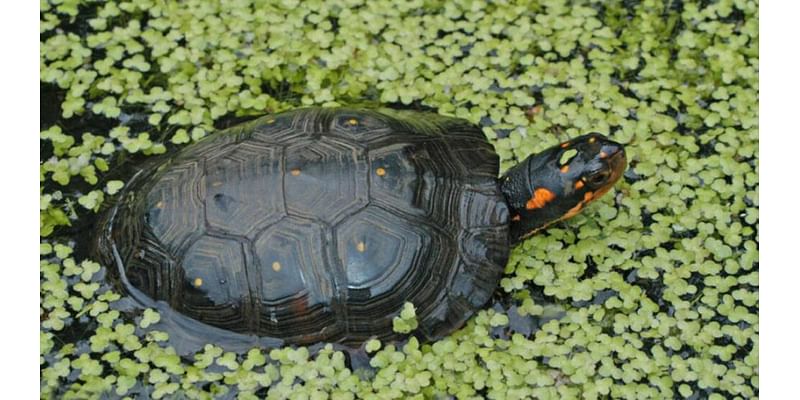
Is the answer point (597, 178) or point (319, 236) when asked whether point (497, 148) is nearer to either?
point (597, 178)

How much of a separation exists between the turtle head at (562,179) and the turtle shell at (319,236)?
0.10 m

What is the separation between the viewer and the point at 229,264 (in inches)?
140

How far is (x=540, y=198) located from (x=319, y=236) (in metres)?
0.89

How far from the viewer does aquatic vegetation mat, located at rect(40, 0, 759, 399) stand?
11.9ft

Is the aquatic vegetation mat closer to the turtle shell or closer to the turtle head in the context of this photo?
the turtle shell

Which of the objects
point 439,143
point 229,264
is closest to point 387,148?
point 439,143

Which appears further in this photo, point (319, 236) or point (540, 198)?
point (540, 198)

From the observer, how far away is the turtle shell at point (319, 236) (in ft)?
11.6

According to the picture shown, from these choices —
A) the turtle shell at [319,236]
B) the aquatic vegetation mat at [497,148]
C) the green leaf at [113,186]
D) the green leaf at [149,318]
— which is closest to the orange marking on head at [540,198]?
the turtle shell at [319,236]

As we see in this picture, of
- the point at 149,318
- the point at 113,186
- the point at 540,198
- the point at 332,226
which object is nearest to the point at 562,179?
the point at 540,198

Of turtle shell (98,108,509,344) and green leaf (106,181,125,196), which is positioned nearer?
turtle shell (98,108,509,344)

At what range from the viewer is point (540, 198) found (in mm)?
3738

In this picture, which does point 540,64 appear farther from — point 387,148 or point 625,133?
point 387,148

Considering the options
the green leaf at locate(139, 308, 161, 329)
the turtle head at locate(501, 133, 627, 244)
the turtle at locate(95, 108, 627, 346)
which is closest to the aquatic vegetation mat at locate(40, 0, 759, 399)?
the green leaf at locate(139, 308, 161, 329)
